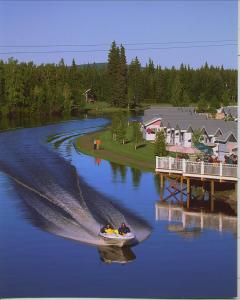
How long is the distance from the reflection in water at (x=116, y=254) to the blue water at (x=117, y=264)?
0.13m

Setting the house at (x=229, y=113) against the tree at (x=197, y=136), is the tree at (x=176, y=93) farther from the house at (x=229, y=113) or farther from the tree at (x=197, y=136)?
the tree at (x=197, y=136)

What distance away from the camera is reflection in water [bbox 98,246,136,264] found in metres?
23.4

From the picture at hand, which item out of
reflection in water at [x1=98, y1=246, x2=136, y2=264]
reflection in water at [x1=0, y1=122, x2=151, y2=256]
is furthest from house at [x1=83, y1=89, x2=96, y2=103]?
reflection in water at [x1=98, y1=246, x2=136, y2=264]

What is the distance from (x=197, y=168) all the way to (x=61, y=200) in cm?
695

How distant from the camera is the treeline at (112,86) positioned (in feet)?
227

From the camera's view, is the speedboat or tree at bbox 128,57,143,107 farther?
tree at bbox 128,57,143,107

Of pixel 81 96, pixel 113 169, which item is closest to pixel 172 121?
pixel 113 169

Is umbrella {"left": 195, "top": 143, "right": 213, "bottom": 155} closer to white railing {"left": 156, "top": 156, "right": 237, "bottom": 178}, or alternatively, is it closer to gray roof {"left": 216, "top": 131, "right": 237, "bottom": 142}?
gray roof {"left": 216, "top": 131, "right": 237, "bottom": 142}

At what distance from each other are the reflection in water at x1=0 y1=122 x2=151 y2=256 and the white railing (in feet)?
12.7

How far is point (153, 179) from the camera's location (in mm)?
37000

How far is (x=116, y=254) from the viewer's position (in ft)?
79.0

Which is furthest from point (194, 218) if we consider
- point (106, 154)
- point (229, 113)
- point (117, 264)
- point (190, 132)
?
point (229, 113)

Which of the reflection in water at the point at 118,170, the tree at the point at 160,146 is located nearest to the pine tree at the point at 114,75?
the tree at the point at 160,146

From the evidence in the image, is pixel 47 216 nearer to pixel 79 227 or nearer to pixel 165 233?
pixel 79 227
